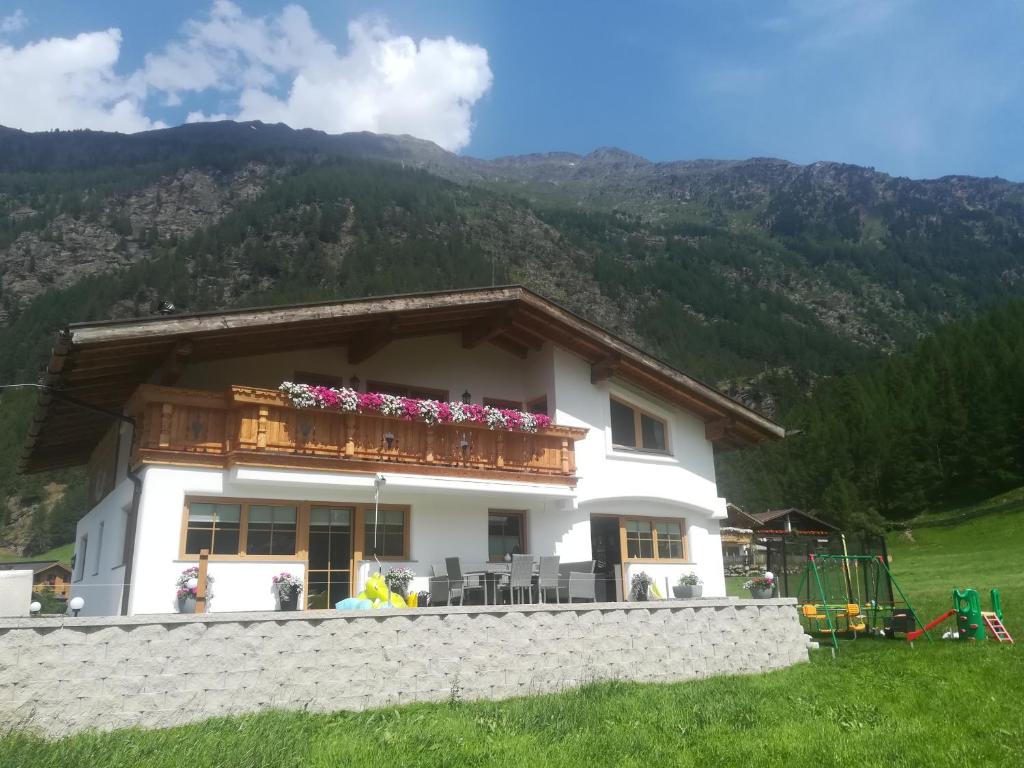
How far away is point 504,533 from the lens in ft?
53.9

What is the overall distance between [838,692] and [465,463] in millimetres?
7405

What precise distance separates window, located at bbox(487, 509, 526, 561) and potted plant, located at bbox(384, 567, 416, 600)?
Answer: 221cm

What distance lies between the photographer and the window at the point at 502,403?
58.0 ft

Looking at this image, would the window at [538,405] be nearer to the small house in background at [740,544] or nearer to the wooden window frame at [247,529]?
the wooden window frame at [247,529]

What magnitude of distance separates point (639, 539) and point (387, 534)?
5.81 metres

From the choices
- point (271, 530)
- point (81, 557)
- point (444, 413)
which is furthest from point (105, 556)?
point (444, 413)

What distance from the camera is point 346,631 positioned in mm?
9195

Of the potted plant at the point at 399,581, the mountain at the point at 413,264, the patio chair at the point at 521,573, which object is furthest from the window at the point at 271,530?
the mountain at the point at 413,264

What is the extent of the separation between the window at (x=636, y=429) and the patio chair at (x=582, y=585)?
195 inches

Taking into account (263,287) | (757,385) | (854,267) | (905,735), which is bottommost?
(905,735)

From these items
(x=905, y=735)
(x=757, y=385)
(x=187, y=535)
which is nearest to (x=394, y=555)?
(x=187, y=535)

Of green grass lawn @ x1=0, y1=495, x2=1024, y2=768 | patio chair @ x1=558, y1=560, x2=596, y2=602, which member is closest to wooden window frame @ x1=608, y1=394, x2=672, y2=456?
patio chair @ x1=558, y1=560, x2=596, y2=602

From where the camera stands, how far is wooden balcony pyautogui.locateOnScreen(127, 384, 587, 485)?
42.7 feet

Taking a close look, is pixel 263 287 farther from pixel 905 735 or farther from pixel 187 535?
pixel 905 735
